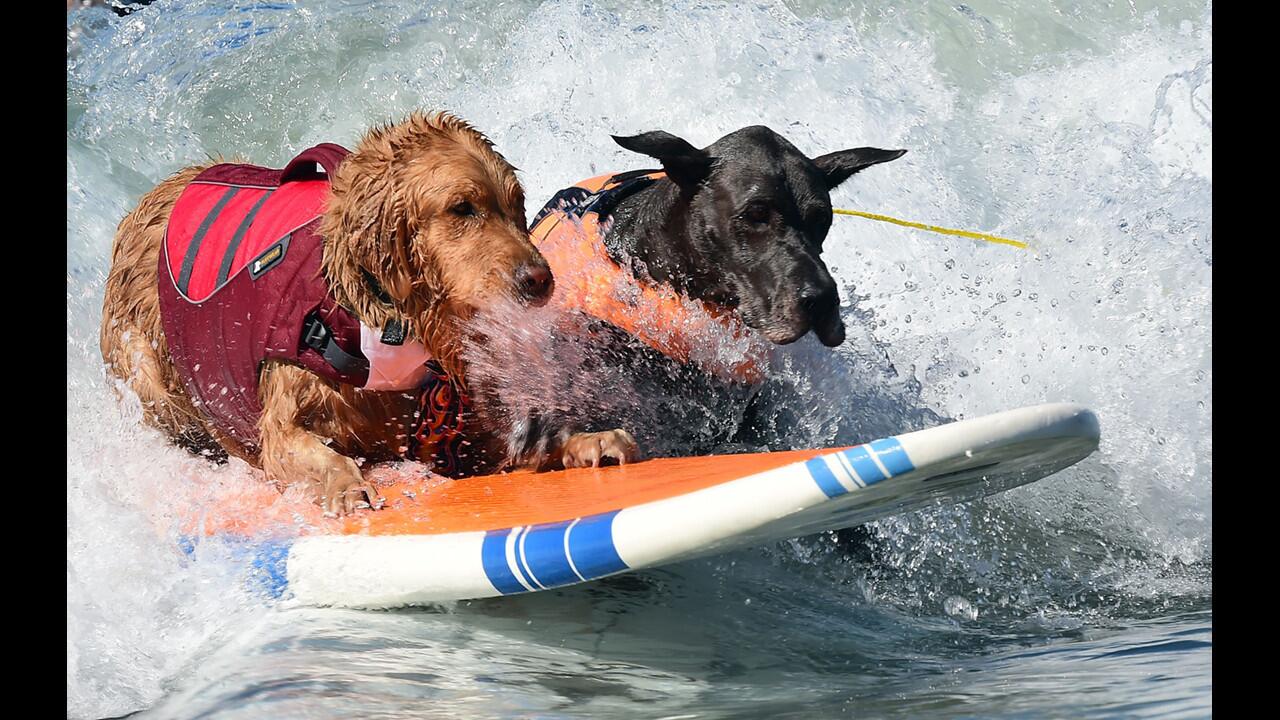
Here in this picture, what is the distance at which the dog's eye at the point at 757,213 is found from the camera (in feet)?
13.1

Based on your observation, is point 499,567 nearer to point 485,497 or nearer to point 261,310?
point 485,497

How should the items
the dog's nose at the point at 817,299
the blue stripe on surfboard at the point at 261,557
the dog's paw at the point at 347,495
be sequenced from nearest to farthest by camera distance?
the blue stripe on surfboard at the point at 261,557
the dog's paw at the point at 347,495
the dog's nose at the point at 817,299

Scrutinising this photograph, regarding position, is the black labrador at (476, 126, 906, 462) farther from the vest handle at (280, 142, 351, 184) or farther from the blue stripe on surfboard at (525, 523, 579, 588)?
the blue stripe on surfboard at (525, 523, 579, 588)

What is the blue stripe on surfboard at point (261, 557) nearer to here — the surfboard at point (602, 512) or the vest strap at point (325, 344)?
the surfboard at point (602, 512)

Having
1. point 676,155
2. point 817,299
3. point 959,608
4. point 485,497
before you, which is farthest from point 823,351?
point 485,497

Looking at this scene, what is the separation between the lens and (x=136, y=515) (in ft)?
11.6

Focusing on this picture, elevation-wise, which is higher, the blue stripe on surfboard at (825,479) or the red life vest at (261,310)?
the red life vest at (261,310)

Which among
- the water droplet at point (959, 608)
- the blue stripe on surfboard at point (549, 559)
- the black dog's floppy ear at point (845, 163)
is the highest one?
the black dog's floppy ear at point (845, 163)

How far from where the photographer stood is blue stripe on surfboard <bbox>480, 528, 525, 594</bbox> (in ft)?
9.76

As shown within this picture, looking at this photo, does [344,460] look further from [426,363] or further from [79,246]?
[79,246]

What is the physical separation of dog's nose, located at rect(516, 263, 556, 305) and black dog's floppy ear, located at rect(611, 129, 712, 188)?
2.88ft

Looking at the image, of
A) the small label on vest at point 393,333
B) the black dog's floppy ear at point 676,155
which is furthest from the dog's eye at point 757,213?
the small label on vest at point 393,333

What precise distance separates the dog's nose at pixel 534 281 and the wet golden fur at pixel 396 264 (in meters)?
0.02

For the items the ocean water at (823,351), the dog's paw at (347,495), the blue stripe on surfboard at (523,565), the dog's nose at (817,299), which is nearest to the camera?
the ocean water at (823,351)
